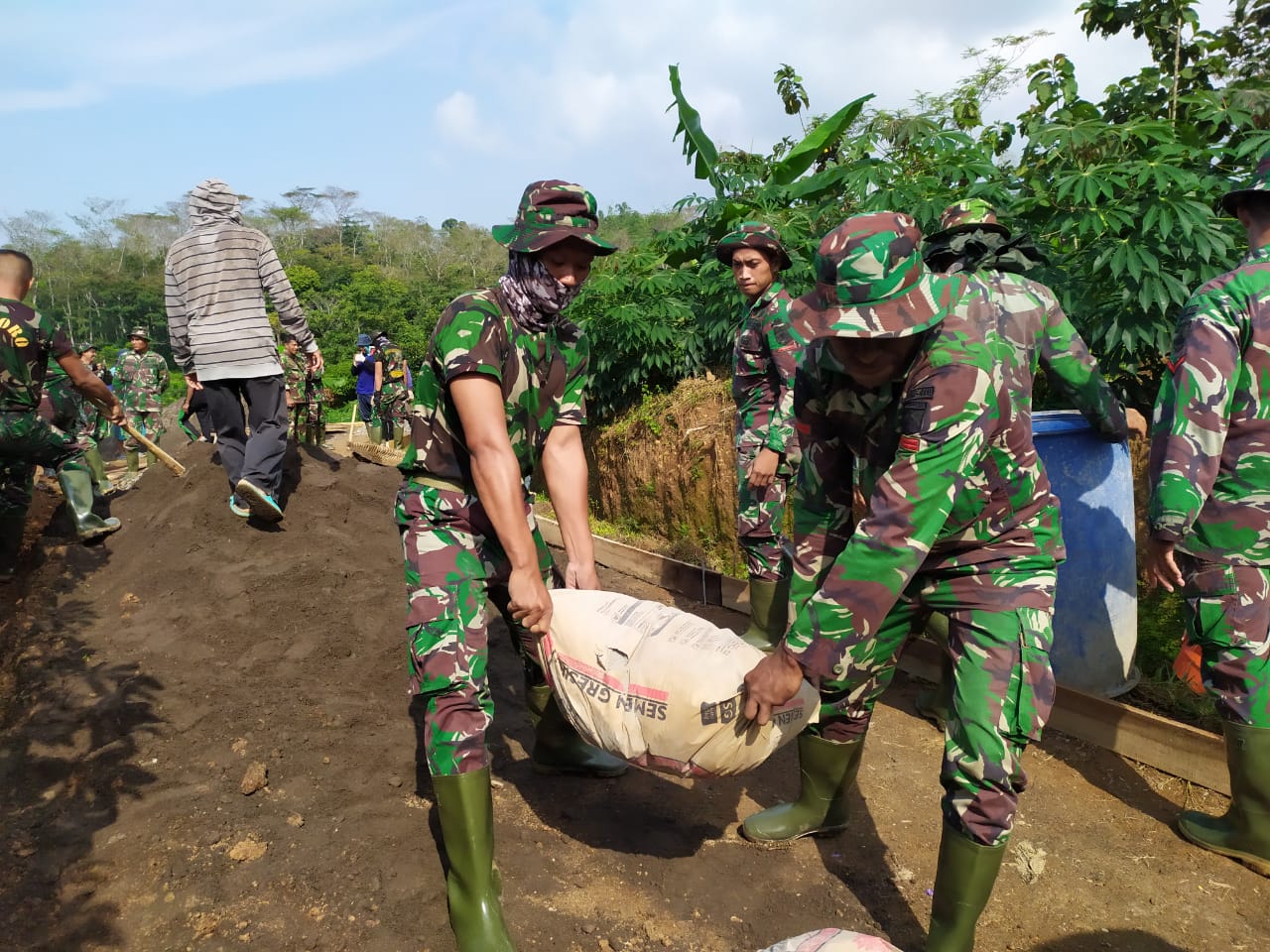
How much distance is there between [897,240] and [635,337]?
5656 millimetres

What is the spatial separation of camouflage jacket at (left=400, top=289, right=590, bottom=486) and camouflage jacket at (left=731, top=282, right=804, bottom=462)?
4.74 feet

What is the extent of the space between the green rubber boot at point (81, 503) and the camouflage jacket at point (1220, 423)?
6.83 m

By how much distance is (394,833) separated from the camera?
291cm

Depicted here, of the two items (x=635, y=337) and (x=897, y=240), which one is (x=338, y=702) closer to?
(x=897, y=240)

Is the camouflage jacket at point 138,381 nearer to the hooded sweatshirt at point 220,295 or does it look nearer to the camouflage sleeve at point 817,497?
the hooded sweatshirt at point 220,295

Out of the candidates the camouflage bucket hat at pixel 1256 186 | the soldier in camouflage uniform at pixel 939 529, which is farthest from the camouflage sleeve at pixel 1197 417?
the soldier in camouflage uniform at pixel 939 529

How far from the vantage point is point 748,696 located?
6.93ft

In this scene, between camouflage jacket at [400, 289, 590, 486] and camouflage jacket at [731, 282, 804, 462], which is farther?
camouflage jacket at [731, 282, 804, 462]

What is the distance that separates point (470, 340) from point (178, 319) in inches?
159

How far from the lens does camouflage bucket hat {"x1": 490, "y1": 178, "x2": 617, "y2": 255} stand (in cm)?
246

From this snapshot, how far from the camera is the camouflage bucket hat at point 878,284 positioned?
185cm

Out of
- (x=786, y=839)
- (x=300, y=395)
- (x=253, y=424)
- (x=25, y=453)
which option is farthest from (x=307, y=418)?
(x=786, y=839)

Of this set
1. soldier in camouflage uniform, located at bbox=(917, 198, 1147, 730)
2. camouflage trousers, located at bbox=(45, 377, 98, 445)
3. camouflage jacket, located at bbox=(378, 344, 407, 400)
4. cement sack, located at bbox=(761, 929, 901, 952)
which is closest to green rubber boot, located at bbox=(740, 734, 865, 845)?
soldier in camouflage uniform, located at bbox=(917, 198, 1147, 730)

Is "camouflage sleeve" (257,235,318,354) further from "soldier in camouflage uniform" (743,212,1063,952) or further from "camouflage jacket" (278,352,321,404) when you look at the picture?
"camouflage jacket" (278,352,321,404)
